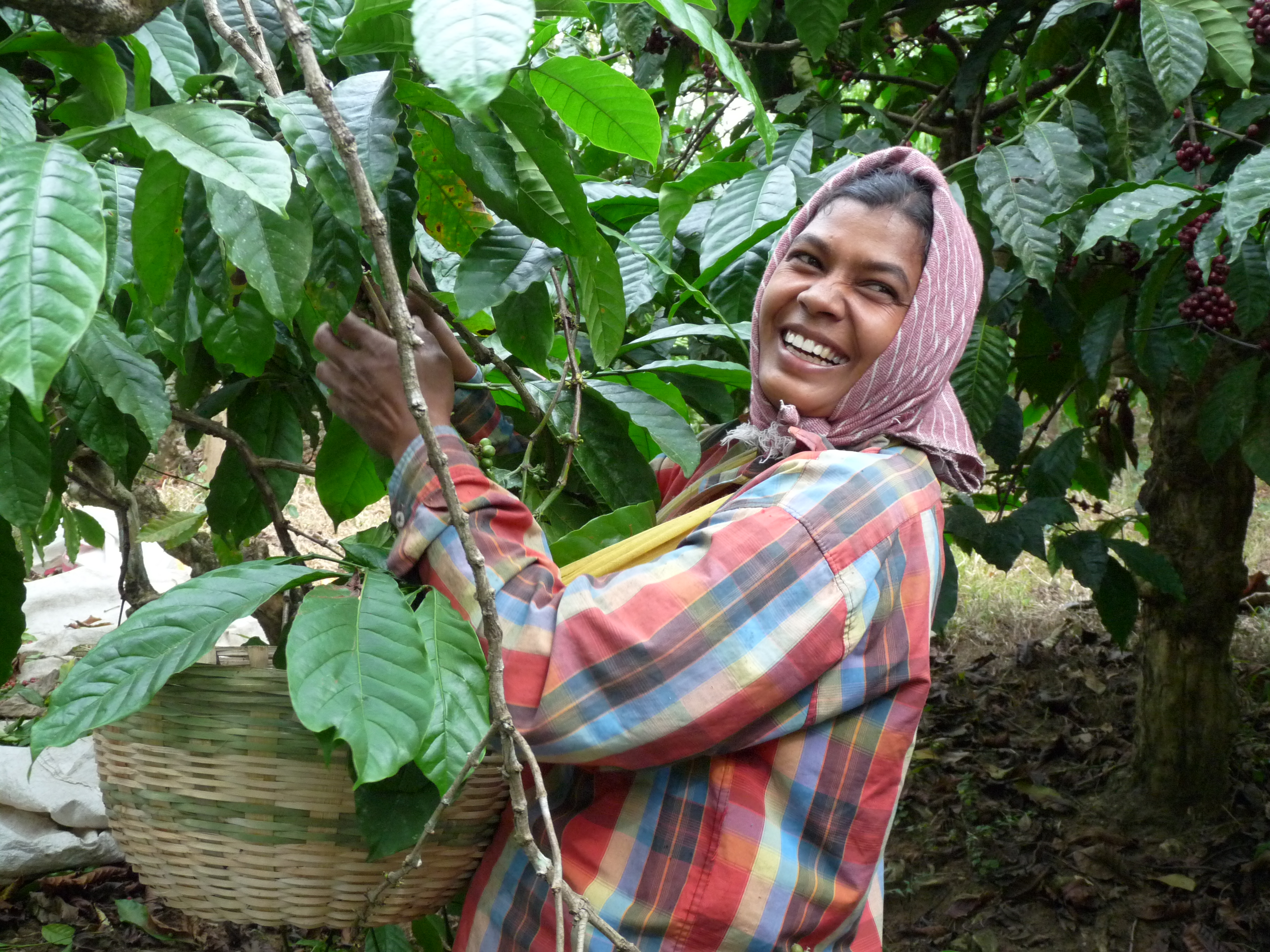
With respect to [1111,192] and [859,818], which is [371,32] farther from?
[1111,192]

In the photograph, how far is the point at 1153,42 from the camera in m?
1.60

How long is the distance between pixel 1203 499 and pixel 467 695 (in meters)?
2.41

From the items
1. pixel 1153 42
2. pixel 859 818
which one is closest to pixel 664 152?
pixel 1153 42

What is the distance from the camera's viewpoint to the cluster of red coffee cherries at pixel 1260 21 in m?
1.68

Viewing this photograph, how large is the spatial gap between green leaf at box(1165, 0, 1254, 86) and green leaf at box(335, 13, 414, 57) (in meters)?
1.33

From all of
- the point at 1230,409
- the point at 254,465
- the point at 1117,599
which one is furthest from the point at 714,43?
the point at 1117,599

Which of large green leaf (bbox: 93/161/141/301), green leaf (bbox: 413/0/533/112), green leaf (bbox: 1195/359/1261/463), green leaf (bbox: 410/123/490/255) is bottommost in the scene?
green leaf (bbox: 1195/359/1261/463)

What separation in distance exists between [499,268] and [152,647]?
19.3 inches

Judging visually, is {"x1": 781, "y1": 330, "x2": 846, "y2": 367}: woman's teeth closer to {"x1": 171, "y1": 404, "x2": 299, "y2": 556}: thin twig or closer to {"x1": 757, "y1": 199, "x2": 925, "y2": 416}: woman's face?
{"x1": 757, "y1": 199, "x2": 925, "y2": 416}: woman's face

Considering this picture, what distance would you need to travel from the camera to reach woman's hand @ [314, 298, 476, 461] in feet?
3.32

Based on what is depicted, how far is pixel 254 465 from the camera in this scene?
54.7 inches

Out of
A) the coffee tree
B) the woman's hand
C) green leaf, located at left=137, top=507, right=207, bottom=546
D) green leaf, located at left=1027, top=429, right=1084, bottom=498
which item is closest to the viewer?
the coffee tree

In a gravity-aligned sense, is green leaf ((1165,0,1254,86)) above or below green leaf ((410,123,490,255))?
below

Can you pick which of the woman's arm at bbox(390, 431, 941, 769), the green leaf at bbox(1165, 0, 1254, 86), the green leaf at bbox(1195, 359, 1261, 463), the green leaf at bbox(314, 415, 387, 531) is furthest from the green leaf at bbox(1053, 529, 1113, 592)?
the green leaf at bbox(314, 415, 387, 531)
